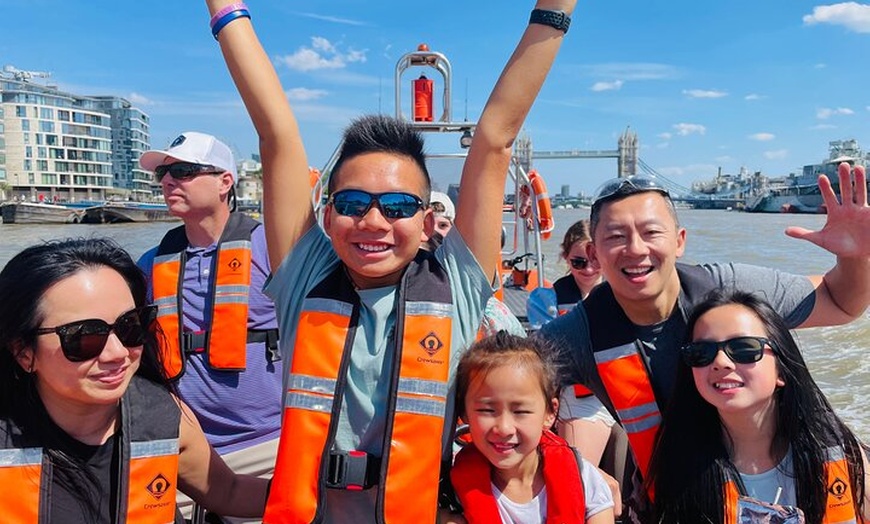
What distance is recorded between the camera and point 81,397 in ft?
4.72

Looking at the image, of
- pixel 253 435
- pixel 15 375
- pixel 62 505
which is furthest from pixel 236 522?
pixel 15 375

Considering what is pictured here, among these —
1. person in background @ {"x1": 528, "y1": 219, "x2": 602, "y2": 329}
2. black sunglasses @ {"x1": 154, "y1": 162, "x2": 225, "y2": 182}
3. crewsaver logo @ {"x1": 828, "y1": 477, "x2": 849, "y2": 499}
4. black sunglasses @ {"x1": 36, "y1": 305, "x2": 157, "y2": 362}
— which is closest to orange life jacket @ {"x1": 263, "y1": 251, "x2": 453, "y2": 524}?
black sunglasses @ {"x1": 36, "y1": 305, "x2": 157, "y2": 362}

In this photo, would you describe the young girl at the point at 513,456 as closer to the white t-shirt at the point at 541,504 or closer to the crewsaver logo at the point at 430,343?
the white t-shirt at the point at 541,504

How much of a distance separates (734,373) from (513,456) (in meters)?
0.63

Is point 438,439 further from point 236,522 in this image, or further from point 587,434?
point 587,434

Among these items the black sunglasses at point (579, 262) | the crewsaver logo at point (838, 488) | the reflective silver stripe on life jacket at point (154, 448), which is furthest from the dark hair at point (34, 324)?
the black sunglasses at point (579, 262)

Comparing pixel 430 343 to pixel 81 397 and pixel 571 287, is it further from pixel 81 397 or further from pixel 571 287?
pixel 571 287

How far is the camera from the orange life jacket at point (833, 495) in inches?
67.5

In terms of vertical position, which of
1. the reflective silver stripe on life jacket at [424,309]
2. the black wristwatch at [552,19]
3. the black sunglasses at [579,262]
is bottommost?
the black sunglasses at [579,262]

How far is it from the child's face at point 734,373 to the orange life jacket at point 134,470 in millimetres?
1381

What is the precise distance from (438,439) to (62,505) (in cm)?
86

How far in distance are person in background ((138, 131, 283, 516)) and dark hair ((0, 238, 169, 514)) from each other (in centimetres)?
91

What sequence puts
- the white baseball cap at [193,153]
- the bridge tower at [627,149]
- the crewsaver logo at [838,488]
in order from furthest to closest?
1. the bridge tower at [627,149]
2. the white baseball cap at [193,153]
3. the crewsaver logo at [838,488]

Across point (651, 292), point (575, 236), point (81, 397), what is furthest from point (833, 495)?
point (575, 236)
